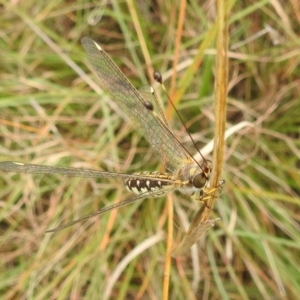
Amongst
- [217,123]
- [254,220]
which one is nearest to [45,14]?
[254,220]

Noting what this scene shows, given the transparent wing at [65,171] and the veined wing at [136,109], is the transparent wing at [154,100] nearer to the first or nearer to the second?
the veined wing at [136,109]

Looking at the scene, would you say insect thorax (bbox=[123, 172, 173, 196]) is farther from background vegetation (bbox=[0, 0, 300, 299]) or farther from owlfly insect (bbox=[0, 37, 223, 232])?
background vegetation (bbox=[0, 0, 300, 299])

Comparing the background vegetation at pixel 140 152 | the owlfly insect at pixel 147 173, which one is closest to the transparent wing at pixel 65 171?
the owlfly insect at pixel 147 173

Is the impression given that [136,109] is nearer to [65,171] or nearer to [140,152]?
[65,171]

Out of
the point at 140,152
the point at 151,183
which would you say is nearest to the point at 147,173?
the point at 151,183

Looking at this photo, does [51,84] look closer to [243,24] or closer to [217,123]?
[243,24]

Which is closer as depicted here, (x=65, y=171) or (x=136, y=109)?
(x=65, y=171)
